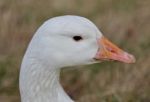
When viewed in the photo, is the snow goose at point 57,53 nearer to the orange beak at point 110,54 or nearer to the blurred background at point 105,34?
the orange beak at point 110,54

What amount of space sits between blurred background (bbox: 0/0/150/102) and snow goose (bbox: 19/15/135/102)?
4.39 ft

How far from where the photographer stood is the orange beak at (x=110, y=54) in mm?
5031

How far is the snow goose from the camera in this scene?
4.85m

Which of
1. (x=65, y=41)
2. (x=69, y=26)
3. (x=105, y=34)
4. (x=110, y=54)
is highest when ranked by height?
(x=69, y=26)

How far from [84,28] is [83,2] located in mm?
3815

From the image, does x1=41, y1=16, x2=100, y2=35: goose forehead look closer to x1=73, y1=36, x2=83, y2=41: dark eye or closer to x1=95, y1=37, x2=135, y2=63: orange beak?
x1=73, y1=36, x2=83, y2=41: dark eye

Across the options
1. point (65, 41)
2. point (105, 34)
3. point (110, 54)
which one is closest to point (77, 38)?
point (65, 41)

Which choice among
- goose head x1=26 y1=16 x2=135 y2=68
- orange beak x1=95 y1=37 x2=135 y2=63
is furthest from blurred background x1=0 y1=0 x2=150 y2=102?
goose head x1=26 y1=16 x2=135 y2=68

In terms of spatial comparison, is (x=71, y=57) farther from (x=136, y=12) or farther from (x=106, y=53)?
(x=136, y=12)

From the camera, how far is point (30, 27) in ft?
26.5

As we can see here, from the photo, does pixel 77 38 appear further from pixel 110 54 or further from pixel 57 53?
pixel 110 54

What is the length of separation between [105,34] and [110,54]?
2.70 m

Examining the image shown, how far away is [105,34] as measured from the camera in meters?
7.80

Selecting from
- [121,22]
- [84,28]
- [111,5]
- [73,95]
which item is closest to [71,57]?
[84,28]
